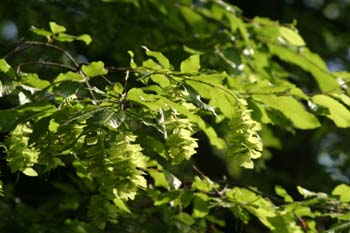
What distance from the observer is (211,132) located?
2.34 metres

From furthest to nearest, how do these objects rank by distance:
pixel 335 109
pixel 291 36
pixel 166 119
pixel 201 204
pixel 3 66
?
pixel 291 36, pixel 201 204, pixel 335 109, pixel 3 66, pixel 166 119

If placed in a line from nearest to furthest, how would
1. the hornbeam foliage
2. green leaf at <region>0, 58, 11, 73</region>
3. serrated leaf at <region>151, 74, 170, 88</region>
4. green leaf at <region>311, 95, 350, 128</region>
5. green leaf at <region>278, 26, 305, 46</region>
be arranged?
the hornbeam foliage, serrated leaf at <region>151, 74, 170, 88</region>, green leaf at <region>0, 58, 11, 73</region>, green leaf at <region>311, 95, 350, 128</region>, green leaf at <region>278, 26, 305, 46</region>

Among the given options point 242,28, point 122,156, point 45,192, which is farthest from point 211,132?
point 45,192

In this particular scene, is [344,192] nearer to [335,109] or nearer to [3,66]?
[335,109]

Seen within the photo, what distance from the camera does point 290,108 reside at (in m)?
2.11

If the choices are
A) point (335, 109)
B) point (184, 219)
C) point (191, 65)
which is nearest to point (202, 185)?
point (184, 219)

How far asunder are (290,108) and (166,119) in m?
0.69

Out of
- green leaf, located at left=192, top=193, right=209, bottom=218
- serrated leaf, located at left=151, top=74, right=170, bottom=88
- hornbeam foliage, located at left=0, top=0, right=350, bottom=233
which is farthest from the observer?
green leaf, located at left=192, top=193, right=209, bottom=218

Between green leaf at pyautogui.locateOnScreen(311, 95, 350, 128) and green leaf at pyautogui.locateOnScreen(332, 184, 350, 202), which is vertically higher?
green leaf at pyautogui.locateOnScreen(311, 95, 350, 128)

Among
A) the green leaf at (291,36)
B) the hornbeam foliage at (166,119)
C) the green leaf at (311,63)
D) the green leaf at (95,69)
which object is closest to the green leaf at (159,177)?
the hornbeam foliage at (166,119)

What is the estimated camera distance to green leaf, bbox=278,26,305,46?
2.60m

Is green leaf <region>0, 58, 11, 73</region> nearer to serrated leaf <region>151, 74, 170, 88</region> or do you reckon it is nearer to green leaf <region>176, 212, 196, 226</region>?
serrated leaf <region>151, 74, 170, 88</region>

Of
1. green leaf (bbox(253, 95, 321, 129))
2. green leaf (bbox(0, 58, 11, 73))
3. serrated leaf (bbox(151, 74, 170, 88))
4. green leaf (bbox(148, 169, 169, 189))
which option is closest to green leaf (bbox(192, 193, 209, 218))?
green leaf (bbox(148, 169, 169, 189))

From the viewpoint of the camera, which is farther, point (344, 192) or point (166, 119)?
point (344, 192)
